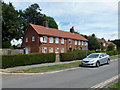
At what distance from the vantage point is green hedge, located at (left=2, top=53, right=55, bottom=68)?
1299 cm

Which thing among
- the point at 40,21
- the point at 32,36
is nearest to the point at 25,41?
the point at 32,36

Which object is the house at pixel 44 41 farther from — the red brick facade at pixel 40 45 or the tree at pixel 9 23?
the tree at pixel 9 23

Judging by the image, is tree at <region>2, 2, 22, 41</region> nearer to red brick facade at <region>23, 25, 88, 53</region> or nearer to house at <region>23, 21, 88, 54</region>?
house at <region>23, 21, 88, 54</region>

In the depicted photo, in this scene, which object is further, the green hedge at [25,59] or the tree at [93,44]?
the tree at [93,44]

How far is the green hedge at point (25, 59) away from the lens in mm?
12989

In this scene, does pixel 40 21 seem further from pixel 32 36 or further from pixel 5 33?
pixel 32 36

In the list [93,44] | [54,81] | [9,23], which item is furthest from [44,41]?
[93,44]

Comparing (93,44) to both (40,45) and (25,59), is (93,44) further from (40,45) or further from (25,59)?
(25,59)

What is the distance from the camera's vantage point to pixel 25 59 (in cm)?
1490

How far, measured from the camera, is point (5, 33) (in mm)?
37812

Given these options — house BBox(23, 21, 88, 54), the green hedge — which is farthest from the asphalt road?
house BBox(23, 21, 88, 54)

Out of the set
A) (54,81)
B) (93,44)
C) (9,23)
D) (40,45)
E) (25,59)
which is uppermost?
(9,23)

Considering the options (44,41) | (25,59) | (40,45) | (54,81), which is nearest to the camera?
(54,81)

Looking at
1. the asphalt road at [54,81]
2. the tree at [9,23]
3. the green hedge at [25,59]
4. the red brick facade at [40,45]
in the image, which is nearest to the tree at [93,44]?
the red brick facade at [40,45]
